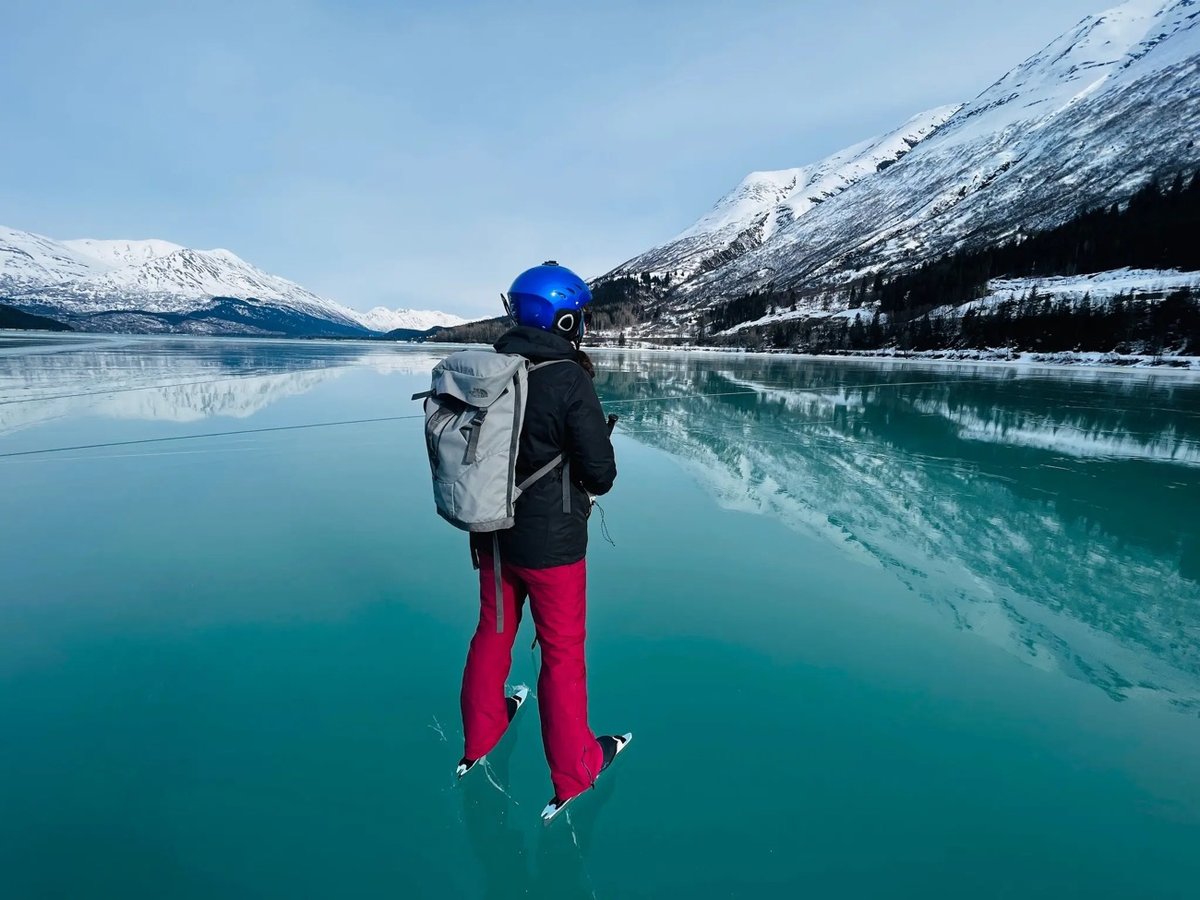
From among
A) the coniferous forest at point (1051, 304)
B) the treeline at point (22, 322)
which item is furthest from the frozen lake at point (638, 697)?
the treeline at point (22, 322)

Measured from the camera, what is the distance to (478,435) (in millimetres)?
2242

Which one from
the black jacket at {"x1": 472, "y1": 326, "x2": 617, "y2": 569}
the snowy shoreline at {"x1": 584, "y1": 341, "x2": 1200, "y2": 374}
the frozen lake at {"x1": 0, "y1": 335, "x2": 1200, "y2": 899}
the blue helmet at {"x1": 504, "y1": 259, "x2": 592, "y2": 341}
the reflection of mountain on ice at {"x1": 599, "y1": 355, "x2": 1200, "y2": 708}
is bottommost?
the snowy shoreline at {"x1": 584, "y1": 341, "x2": 1200, "y2": 374}

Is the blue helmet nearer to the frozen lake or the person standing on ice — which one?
the person standing on ice

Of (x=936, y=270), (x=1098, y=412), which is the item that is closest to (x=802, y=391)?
(x=1098, y=412)

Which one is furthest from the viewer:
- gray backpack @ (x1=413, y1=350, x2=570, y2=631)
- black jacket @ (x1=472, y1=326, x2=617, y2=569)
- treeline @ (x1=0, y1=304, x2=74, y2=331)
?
treeline @ (x1=0, y1=304, x2=74, y2=331)

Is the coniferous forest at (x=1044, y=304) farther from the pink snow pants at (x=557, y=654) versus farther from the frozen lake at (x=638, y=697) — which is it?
the pink snow pants at (x=557, y=654)

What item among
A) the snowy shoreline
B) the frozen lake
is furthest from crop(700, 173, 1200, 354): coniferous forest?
the frozen lake

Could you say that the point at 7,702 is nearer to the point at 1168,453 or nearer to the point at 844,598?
the point at 844,598

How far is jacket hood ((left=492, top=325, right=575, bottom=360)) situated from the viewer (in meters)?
2.38

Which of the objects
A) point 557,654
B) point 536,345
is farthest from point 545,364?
point 557,654

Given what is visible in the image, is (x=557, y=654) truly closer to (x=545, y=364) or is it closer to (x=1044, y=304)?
(x=545, y=364)

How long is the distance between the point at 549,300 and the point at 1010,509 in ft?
23.5

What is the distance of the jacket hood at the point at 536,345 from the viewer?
2379 mm

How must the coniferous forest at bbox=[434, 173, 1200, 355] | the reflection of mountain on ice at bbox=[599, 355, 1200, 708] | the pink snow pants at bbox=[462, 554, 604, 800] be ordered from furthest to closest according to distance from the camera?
the coniferous forest at bbox=[434, 173, 1200, 355], the reflection of mountain on ice at bbox=[599, 355, 1200, 708], the pink snow pants at bbox=[462, 554, 604, 800]
